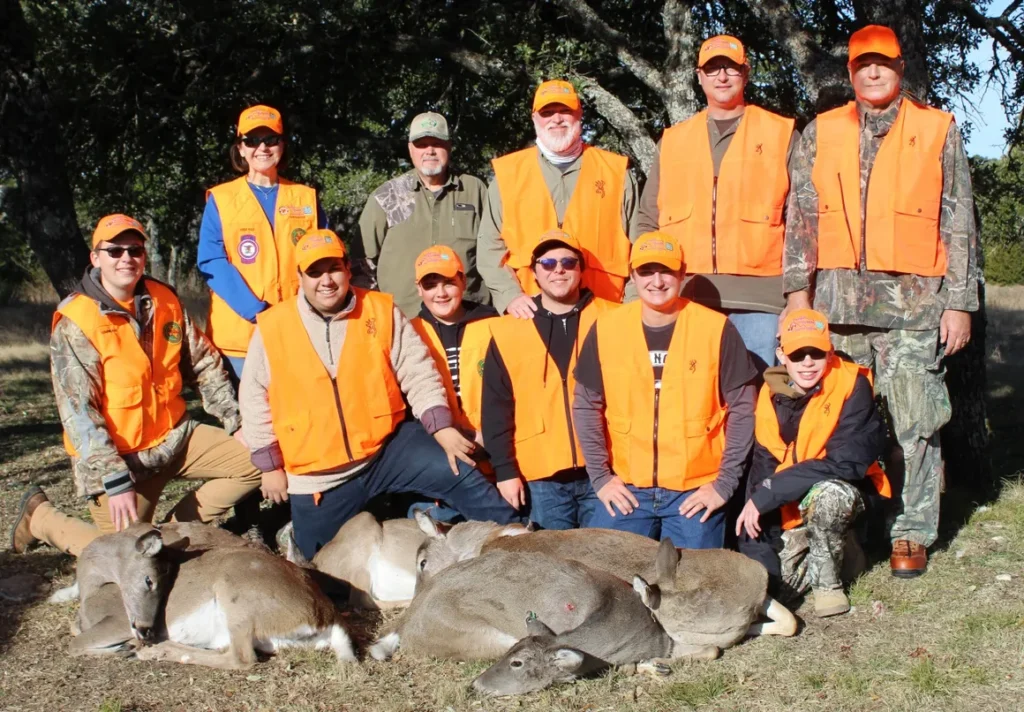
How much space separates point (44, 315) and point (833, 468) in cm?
1934

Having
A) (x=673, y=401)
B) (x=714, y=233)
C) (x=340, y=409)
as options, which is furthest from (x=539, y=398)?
(x=714, y=233)

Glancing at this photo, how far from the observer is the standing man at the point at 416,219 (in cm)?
714

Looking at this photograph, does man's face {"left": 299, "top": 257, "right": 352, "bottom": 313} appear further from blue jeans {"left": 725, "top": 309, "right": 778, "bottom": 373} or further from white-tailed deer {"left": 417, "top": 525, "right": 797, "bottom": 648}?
blue jeans {"left": 725, "top": 309, "right": 778, "bottom": 373}

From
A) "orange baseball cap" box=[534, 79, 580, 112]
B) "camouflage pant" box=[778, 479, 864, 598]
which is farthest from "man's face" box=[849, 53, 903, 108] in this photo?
"camouflage pant" box=[778, 479, 864, 598]

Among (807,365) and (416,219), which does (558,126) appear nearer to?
(416,219)

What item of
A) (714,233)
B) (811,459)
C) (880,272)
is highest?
(714,233)

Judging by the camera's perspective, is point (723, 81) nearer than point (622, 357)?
No

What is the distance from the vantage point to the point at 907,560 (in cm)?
612

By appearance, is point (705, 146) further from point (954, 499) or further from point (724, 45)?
point (954, 499)

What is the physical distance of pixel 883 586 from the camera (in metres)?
5.99

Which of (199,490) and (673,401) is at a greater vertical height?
(673,401)

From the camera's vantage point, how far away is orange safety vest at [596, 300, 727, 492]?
5848 mm

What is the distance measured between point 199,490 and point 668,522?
2833 mm

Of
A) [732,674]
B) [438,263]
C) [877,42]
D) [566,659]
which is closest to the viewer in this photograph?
[566,659]
